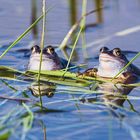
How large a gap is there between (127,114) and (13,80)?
129 cm

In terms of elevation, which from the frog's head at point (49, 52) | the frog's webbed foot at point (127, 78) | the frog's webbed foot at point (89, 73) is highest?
the frog's head at point (49, 52)

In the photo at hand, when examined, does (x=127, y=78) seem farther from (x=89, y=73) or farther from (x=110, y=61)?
(x=89, y=73)

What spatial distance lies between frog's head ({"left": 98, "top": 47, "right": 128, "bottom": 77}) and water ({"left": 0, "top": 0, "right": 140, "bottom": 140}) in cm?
36

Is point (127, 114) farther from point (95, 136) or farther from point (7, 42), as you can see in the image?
point (7, 42)

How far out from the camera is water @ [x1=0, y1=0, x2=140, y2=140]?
4.01m

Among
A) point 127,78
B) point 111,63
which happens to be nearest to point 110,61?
point 111,63

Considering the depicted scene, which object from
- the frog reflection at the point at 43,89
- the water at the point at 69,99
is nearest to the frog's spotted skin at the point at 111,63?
the water at the point at 69,99

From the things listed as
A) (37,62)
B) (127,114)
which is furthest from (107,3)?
(127,114)

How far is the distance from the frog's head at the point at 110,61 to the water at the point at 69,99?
0.36 metres

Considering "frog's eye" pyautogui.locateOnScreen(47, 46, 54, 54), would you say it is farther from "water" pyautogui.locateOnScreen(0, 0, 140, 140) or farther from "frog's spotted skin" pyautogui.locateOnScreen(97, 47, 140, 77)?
"frog's spotted skin" pyautogui.locateOnScreen(97, 47, 140, 77)

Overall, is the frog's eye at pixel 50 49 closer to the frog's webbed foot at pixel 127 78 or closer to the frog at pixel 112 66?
the frog at pixel 112 66

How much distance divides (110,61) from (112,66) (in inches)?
1.9

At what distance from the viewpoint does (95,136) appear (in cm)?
393

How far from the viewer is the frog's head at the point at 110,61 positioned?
6.07 meters
